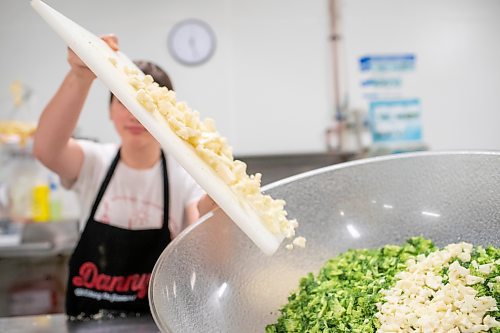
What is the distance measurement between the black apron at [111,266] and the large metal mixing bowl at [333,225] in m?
0.54

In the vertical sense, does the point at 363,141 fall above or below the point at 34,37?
below

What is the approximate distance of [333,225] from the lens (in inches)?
40.4

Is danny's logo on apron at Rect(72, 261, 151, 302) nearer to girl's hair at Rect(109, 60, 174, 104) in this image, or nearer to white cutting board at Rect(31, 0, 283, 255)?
girl's hair at Rect(109, 60, 174, 104)

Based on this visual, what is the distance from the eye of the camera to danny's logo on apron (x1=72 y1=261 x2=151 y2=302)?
4.41 ft

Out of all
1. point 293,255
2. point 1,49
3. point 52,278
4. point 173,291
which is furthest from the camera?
point 1,49

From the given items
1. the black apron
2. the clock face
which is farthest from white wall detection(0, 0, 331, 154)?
the black apron

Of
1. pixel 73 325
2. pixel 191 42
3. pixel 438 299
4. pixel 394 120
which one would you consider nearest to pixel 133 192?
pixel 73 325

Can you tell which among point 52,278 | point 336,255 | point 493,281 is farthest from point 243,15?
point 493,281

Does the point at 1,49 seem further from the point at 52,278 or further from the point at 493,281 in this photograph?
the point at 493,281

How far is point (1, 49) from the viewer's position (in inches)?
120

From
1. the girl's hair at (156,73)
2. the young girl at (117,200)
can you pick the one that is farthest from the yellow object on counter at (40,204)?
the girl's hair at (156,73)

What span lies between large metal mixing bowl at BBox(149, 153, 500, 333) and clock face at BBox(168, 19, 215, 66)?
2.37 metres

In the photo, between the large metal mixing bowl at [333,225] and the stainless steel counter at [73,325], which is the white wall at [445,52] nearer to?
the large metal mixing bowl at [333,225]

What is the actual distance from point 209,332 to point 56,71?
8.97 feet
